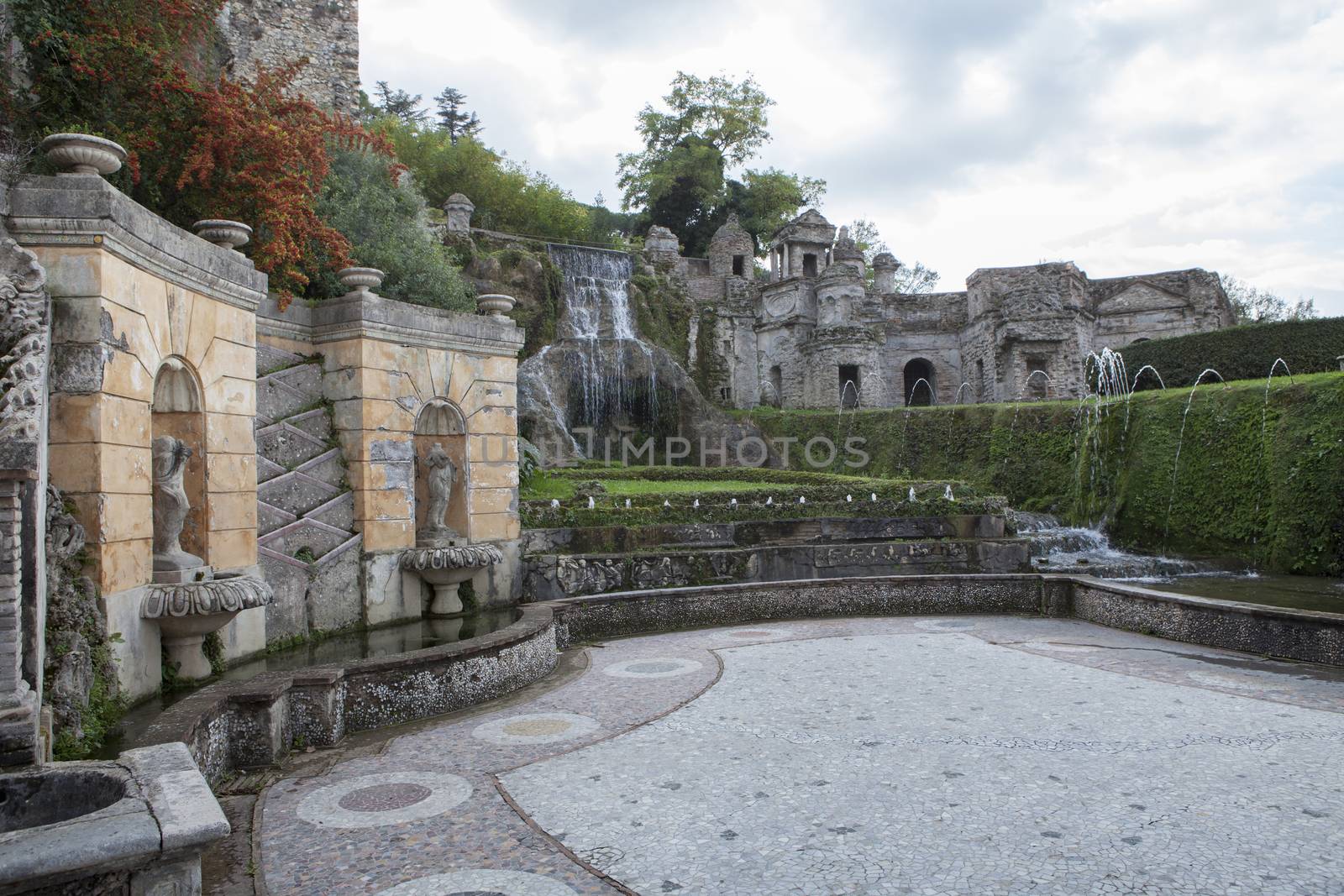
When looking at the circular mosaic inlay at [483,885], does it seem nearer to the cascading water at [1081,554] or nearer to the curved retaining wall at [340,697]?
the curved retaining wall at [340,697]

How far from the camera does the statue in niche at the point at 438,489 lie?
8.77 meters

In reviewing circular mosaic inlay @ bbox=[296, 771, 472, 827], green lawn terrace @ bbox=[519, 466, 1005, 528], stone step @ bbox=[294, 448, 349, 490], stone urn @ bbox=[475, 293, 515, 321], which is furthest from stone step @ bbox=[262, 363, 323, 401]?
circular mosaic inlay @ bbox=[296, 771, 472, 827]

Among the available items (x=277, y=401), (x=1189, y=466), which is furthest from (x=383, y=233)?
(x=1189, y=466)

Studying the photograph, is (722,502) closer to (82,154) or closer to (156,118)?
(156,118)

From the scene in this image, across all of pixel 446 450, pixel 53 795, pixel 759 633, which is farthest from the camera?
pixel 759 633

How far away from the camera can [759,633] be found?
9.52 meters

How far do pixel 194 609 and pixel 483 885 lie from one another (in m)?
2.93

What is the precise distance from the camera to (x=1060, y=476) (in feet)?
63.6

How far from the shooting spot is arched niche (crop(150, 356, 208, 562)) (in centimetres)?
614

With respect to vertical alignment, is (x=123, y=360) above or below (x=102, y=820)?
above

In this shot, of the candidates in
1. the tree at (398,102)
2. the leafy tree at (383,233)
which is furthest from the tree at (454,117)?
the leafy tree at (383,233)

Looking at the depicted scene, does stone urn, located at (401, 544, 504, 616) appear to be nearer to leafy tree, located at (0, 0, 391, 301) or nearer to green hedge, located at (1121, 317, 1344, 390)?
leafy tree, located at (0, 0, 391, 301)

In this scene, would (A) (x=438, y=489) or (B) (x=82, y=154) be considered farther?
(A) (x=438, y=489)

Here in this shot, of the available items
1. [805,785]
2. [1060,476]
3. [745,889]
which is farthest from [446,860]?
[1060,476]
